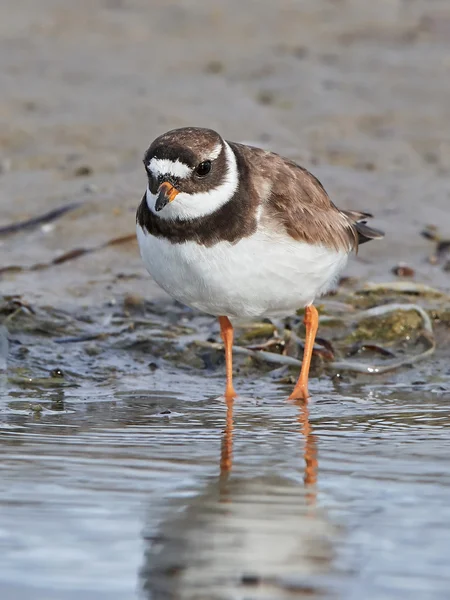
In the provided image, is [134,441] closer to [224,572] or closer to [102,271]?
[224,572]

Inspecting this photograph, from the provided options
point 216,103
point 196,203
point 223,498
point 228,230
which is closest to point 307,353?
point 228,230

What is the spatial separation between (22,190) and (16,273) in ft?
5.17

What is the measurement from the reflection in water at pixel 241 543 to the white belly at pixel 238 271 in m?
1.32

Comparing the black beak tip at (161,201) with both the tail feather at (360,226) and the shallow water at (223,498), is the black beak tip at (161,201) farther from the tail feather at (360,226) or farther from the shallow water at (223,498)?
the tail feather at (360,226)

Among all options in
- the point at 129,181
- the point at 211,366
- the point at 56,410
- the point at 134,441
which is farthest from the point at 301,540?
the point at 129,181

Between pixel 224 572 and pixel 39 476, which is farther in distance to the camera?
pixel 39 476

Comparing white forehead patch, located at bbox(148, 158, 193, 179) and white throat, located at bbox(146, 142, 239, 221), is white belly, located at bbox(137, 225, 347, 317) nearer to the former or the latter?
white throat, located at bbox(146, 142, 239, 221)

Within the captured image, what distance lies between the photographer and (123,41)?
11.9m

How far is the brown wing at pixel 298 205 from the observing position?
18.6 feet

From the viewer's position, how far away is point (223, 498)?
402 centimetres

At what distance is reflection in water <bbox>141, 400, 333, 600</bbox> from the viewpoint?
325 centimetres

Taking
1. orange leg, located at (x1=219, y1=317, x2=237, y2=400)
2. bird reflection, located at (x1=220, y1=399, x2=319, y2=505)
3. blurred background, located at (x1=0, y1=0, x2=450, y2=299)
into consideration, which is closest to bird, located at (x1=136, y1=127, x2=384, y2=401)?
orange leg, located at (x1=219, y1=317, x2=237, y2=400)

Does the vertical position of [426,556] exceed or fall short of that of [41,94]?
it falls short

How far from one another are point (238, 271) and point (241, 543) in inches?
79.6
